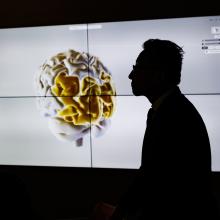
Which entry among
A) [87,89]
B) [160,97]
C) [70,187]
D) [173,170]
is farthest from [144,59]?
[70,187]

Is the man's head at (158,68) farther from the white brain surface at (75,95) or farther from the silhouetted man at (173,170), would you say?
the white brain surface at (75,95)

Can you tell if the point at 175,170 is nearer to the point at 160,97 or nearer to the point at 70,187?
the point at 160,97

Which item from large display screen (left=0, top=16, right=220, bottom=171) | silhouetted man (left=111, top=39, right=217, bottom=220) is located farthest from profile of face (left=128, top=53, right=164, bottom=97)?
large display screen (left=0, top=16, right=220, bottom=171)

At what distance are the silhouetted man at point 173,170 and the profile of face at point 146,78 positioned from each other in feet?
0.35

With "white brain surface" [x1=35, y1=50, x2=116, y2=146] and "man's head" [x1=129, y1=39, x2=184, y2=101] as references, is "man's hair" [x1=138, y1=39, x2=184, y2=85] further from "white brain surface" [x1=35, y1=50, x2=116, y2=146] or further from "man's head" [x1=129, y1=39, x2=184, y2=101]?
"white brain surface" [x1=35, y1=50, x2=116, y2=146]

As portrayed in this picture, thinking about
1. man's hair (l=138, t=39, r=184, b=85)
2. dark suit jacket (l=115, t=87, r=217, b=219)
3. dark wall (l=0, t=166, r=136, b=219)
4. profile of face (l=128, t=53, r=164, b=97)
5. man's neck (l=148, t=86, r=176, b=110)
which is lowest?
dark wall (l=0, t=166, r=136, b=219)

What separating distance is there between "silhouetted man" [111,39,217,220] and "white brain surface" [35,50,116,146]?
1817 mm

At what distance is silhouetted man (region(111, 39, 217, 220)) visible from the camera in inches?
60.1

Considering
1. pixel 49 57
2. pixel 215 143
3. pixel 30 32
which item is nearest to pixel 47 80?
pixel 49 57

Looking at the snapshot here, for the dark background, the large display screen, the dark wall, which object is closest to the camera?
the large display screen

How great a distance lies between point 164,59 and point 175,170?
0.49 metres

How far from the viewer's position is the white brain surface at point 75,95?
3400 mm

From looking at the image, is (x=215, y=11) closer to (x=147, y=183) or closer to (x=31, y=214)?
(x=147, y=183)

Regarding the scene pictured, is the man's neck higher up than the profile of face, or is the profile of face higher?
the profile of face
